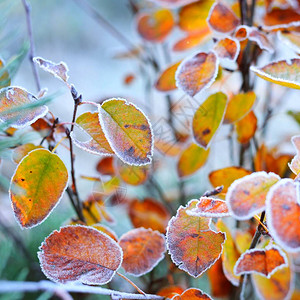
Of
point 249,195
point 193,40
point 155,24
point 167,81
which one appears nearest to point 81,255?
point 249,195

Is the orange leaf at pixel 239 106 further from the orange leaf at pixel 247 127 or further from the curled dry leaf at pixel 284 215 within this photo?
the curled dry leaf at pixel 284 215

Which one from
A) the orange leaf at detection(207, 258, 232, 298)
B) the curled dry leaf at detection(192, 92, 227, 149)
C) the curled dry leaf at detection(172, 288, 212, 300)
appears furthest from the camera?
the orange leaf at detection(207, 258, 232, 298)

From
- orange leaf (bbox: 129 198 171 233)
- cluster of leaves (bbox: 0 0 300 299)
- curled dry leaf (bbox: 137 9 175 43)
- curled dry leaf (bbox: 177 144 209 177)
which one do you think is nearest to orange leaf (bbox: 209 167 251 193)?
cluster of leaves (bbox: 0 0 300 299)

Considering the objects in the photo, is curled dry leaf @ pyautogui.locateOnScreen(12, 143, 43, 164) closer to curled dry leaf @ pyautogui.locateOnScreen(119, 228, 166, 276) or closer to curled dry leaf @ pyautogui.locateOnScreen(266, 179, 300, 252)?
curled dry leaf @ pyautogui.locateOnScreen(119, 228, 166, 276)

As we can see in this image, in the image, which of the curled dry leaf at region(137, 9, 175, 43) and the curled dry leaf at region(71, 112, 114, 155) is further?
A: the curled dry leaf at region(137, 9, 175, 43)

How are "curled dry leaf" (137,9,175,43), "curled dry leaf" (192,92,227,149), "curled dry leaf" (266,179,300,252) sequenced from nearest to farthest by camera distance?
"curled dry leaf" (266,179,300,252) < "curled dry leaf" (192,92,227,149) < "curled dry leaf" (137,9,175,43)

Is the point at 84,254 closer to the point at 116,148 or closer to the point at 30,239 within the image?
the point at 116,148

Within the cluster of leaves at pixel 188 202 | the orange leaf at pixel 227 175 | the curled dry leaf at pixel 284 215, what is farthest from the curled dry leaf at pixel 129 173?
the curled dry leaf at pixel 284 215
